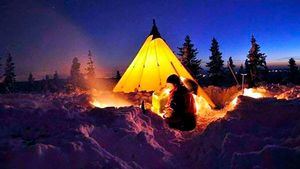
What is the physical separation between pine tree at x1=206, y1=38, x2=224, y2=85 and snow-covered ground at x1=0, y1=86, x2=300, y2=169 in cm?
4212

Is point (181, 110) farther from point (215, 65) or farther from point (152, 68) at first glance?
point (215, 65)

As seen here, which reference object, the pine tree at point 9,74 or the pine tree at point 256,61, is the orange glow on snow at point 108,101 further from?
the pine tree at point 9,74

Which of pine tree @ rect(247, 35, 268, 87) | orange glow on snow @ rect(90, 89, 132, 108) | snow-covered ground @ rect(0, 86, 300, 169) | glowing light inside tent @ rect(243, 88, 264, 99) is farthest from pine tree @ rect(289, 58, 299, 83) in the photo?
snow-covered ground @ rect(0, 86, 300, 169)

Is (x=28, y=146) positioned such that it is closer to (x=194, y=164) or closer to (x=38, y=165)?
(x=38, y=165)

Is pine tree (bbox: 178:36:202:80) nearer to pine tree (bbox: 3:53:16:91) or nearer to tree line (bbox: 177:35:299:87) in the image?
tree line (bbox: 177:35:299:87)

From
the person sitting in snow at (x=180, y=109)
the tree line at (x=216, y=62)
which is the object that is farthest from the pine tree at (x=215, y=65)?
the person sitting in snow at (x=180, y=109)

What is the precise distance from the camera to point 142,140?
21.3 ft

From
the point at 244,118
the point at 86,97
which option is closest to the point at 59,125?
the point at 244,118

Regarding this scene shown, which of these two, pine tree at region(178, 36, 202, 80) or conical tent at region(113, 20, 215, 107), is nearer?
conical tent at region(113, 20, 215, 107)

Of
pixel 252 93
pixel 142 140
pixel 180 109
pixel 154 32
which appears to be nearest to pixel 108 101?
pixel 180 109

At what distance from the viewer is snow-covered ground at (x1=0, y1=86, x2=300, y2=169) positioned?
505 cm

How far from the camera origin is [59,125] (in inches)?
251

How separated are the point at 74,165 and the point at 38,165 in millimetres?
567

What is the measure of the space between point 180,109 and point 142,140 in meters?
3.23
